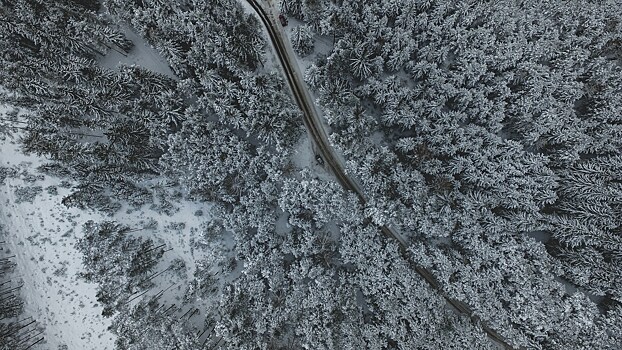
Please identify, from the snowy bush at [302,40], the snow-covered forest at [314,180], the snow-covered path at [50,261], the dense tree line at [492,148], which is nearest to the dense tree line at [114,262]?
the snow-covered forest at [314,180]

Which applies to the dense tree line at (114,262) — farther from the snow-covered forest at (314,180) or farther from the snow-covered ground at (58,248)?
the snow-covered ground at (58,248)

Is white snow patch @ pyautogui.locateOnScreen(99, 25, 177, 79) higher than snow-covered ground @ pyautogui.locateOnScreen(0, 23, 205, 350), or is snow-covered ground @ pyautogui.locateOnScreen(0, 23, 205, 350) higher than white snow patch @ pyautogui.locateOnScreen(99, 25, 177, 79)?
white snow patch @ pyautogui.locateOnScreen(99, 25, 177, 79)

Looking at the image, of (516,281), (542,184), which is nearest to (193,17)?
(542,184)

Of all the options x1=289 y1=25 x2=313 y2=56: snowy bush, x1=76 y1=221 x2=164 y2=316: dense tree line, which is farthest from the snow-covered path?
x1=289 y1=25 x2=313 y2=56: snowy bush

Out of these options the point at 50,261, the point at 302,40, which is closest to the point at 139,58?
the point at 302,40

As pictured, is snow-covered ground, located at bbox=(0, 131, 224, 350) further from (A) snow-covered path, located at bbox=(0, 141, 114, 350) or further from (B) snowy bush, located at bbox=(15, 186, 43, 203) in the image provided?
(B) snowy bush, located at bbox=(15, 186, 43, 203)

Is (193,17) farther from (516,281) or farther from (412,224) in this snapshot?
(516,281)
